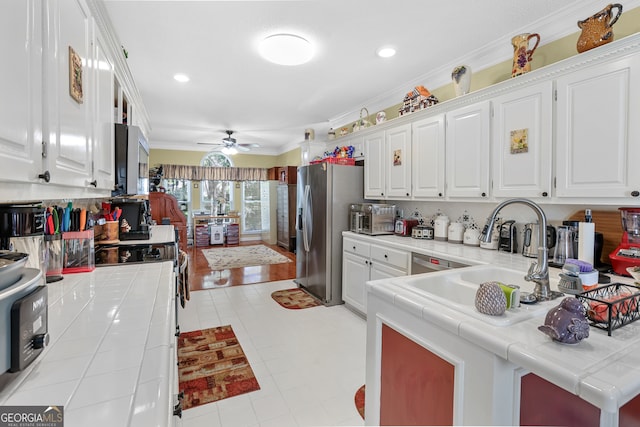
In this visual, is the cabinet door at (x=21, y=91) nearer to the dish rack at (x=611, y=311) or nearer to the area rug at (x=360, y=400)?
the dish rack at (x=611, y=311)

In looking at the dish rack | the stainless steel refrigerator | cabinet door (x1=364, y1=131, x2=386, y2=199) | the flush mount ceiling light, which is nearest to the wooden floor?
the stainless steel refrigerator

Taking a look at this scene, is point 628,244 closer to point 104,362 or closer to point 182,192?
point 104,362

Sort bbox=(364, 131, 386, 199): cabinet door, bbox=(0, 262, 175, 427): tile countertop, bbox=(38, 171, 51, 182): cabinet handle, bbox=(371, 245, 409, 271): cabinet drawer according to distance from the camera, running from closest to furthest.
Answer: bbox=(0, 262, 175, 427): tile countertop
bbox=(38, 171, 51, 182): cabinet handle
bbox=(371, 245, 409, 271): cabinet drawer
bbox=(364, 131, 386, 199): cabinet door

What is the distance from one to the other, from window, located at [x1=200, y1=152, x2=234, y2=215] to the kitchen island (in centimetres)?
741

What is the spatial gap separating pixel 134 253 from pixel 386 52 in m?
2.63

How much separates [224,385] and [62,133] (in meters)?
1.89

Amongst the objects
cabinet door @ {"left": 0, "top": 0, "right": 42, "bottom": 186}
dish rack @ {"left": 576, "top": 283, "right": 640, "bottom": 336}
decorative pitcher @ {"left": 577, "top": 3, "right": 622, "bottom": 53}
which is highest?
decorative pitcher @ {"left": 577, "top": 3, "right": 622, "bottom": 53}

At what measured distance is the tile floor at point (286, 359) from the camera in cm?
189

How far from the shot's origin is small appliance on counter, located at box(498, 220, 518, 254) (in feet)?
8.04

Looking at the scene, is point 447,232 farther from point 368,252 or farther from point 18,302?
point 18,302

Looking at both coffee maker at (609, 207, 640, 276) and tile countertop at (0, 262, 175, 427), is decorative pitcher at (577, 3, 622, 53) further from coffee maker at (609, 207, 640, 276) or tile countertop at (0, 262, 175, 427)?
tile countertop at (0, 262, 175, 427)

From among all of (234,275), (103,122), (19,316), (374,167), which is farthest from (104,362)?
(234,275)

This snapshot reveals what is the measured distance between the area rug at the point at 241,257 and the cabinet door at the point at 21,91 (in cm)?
489

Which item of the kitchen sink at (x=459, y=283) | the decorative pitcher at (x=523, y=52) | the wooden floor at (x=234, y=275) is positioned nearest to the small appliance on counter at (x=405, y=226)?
the kitchen sink at (x=459, y=283)
